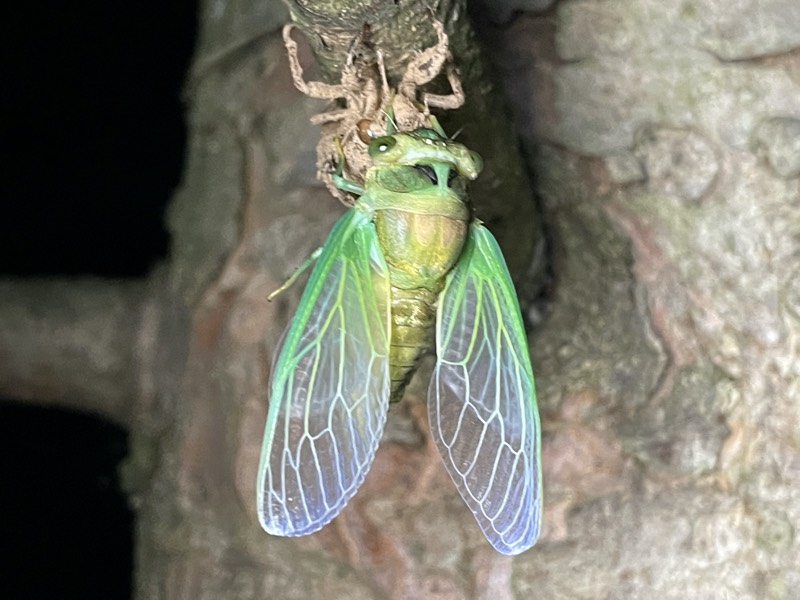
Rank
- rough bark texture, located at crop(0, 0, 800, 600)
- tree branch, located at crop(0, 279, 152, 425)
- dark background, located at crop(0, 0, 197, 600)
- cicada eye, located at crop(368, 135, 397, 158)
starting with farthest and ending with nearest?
dark background, located at crop(0, 0, 197, 600), tree branch, located at crop(0, 279, 152, 425), rough bark texture, located at crop(0, 0, 800, 600), cicada eye, located at crop(368, 135, 397, 158)

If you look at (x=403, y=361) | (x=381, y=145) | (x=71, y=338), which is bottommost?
(x=71, y=338)

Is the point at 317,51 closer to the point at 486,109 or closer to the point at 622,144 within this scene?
the point at 486,109

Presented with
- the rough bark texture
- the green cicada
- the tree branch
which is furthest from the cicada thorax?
the tree branch

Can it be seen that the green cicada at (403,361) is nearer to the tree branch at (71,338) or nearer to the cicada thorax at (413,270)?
the cicada thorax at (413,270)

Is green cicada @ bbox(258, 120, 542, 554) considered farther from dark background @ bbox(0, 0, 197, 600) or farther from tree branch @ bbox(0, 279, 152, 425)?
dark background @ bbox(0, 0, 197, 600)

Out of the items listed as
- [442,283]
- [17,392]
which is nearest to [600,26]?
[442,283]

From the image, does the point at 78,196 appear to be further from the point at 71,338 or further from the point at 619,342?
the point at 619,342

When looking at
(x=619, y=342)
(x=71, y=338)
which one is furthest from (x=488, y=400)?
(x=71, y=338)
